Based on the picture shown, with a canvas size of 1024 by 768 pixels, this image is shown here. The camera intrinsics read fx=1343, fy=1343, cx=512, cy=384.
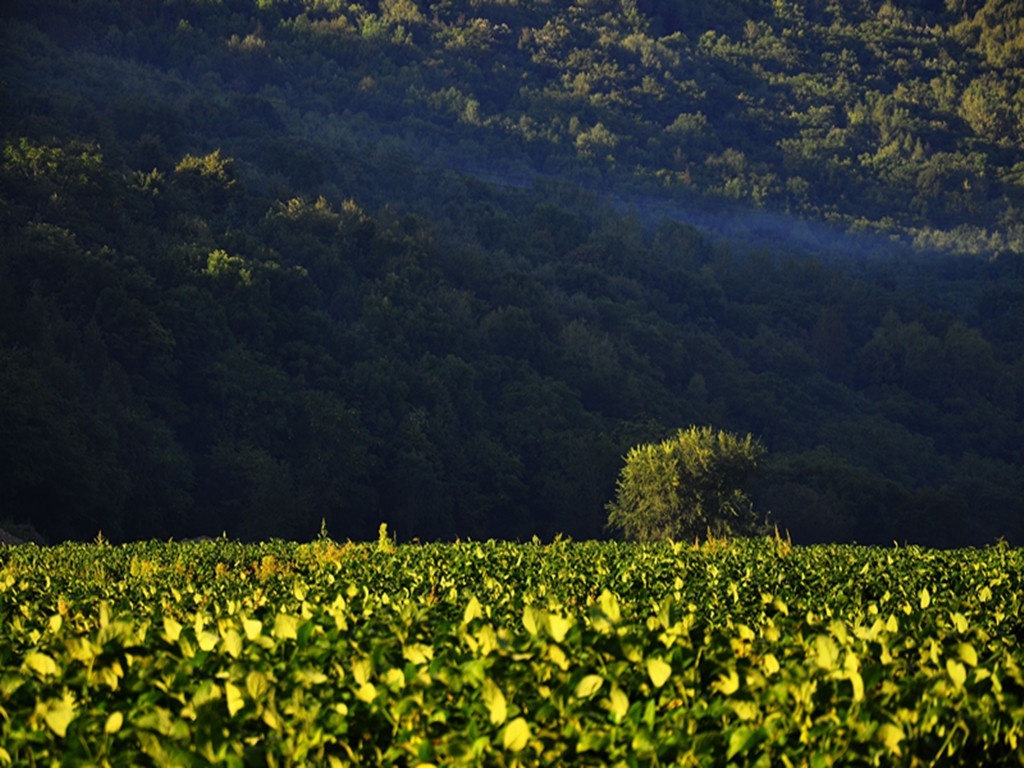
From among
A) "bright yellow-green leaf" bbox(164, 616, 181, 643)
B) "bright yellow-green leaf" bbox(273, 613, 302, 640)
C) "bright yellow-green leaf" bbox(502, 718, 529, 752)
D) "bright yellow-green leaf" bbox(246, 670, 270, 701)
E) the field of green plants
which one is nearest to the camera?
"bright yellow-green leaf" bbox(502, 718, 529, 752)

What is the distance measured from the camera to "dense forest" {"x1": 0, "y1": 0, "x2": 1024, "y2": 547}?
57500mm

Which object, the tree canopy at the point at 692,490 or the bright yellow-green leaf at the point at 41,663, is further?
the tree canopy at the point at 692,490

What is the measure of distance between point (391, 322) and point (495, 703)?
232 ft

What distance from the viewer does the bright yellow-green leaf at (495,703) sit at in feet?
13.7

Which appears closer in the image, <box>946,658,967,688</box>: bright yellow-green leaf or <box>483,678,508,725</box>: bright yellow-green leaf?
<box>483,678,508,725</box>: bright yellow-green leaf

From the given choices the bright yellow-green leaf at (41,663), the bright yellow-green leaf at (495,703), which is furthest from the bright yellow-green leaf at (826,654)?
the bright yellow-green leaf at (41,663)

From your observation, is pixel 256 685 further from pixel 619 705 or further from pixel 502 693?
pixel 619 705

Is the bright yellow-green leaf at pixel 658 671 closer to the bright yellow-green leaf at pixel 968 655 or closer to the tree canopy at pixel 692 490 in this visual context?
the bright yellow-green leaf at pixel 968 655

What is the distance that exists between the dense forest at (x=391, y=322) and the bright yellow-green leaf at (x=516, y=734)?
40544 millimetres

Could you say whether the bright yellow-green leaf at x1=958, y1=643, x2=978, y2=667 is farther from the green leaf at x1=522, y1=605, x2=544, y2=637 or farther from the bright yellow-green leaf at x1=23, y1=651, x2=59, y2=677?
the bright yellow-green leaf at x1=23, y1=651, x2=59, y2=677

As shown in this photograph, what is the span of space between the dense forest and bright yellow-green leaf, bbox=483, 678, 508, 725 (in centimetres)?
4034

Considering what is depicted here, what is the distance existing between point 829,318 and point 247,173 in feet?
160

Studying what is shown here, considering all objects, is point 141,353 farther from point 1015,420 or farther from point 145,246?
point 1015,420

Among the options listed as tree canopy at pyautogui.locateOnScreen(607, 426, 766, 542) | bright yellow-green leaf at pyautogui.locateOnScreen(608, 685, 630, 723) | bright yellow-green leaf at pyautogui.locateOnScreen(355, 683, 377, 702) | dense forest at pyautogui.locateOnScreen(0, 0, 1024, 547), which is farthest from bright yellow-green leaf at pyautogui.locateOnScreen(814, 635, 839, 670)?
tree canopy at pyautogui.locateOnScreen(607, 426, 766, 542)
